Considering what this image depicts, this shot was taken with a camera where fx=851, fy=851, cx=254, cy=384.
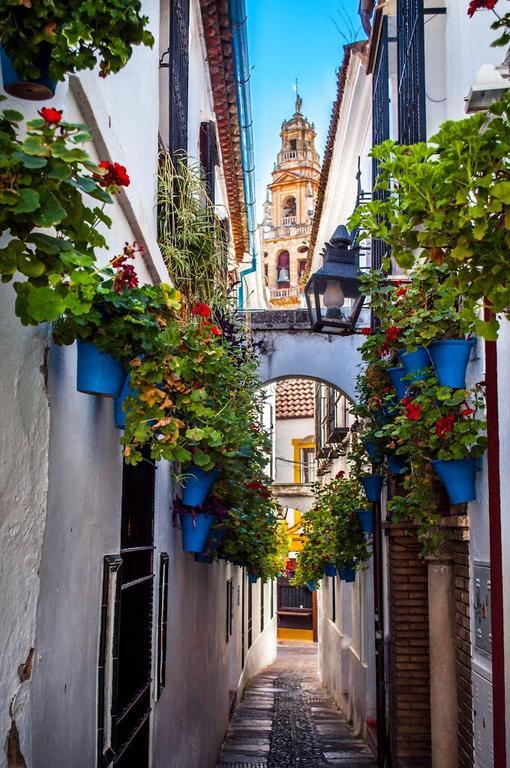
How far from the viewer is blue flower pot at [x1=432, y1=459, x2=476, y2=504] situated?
507cm

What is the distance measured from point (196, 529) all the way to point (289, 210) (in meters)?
53.6

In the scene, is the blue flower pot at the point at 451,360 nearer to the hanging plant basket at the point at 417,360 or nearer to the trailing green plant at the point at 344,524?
the hanging plant basket at the point at 417,360

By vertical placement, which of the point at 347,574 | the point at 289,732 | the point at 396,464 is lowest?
the point at 289,732

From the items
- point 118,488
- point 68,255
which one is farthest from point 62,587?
point 68,255

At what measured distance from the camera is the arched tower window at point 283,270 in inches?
2261

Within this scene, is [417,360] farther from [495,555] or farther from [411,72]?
[411,72]

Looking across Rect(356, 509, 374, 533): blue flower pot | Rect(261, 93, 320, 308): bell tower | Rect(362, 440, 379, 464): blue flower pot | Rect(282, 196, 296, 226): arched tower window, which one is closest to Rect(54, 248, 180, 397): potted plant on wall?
Rect(362, 440, 379, 464): blue flower pot

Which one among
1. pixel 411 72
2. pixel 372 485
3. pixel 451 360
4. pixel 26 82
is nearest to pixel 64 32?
pixel 26 82

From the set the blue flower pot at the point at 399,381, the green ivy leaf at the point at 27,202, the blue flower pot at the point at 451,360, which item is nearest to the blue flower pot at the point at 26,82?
the green ivy leaf at the point at 27,202

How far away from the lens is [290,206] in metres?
58.5

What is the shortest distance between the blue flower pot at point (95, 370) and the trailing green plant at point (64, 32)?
1095 mm

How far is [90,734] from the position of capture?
Answer: 12.3 ft

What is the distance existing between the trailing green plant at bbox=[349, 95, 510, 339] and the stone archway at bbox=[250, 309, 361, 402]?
987 cm

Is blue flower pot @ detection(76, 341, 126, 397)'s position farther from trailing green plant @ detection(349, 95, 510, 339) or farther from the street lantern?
the street lantern
